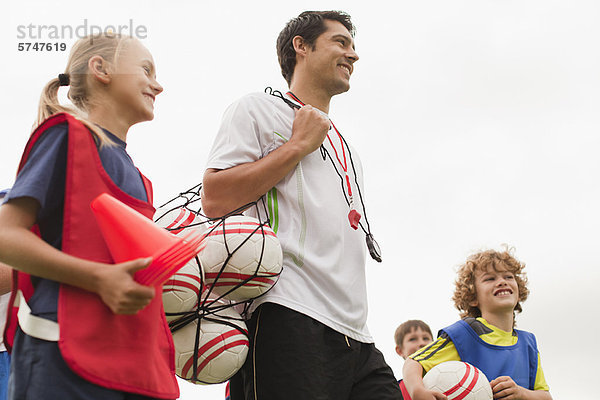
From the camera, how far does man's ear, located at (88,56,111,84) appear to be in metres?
2.41

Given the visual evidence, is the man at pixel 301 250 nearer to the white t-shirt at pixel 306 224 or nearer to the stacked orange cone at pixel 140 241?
the white t-shirt at pixel 306 224

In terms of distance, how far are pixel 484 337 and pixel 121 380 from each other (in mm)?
3782

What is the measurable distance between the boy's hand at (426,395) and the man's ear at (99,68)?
303 centimetres

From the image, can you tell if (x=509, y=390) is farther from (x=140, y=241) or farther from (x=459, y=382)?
(x=140, y=241)

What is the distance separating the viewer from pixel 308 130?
9.99 feet

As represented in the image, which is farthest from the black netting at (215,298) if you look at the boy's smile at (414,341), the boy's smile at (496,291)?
the boy's smile at (414,341)

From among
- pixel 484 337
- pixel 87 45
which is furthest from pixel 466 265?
pixel 87 45

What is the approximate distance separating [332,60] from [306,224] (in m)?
1.06

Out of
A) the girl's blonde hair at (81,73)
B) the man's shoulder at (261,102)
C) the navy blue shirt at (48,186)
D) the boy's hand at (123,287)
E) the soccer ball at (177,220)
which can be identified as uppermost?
the man's shoulder at (261,102)

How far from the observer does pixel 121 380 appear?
1950 millimetres

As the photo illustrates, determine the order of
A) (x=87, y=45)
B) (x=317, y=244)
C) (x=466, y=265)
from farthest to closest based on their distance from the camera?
(x=466, y=265)
(x=317, y=244)
(x=87, y=45)

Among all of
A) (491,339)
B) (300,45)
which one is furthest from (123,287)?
(491,339)

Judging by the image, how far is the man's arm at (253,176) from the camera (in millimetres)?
2902

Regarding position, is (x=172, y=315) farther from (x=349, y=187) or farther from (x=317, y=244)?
(x=349, y=187)
